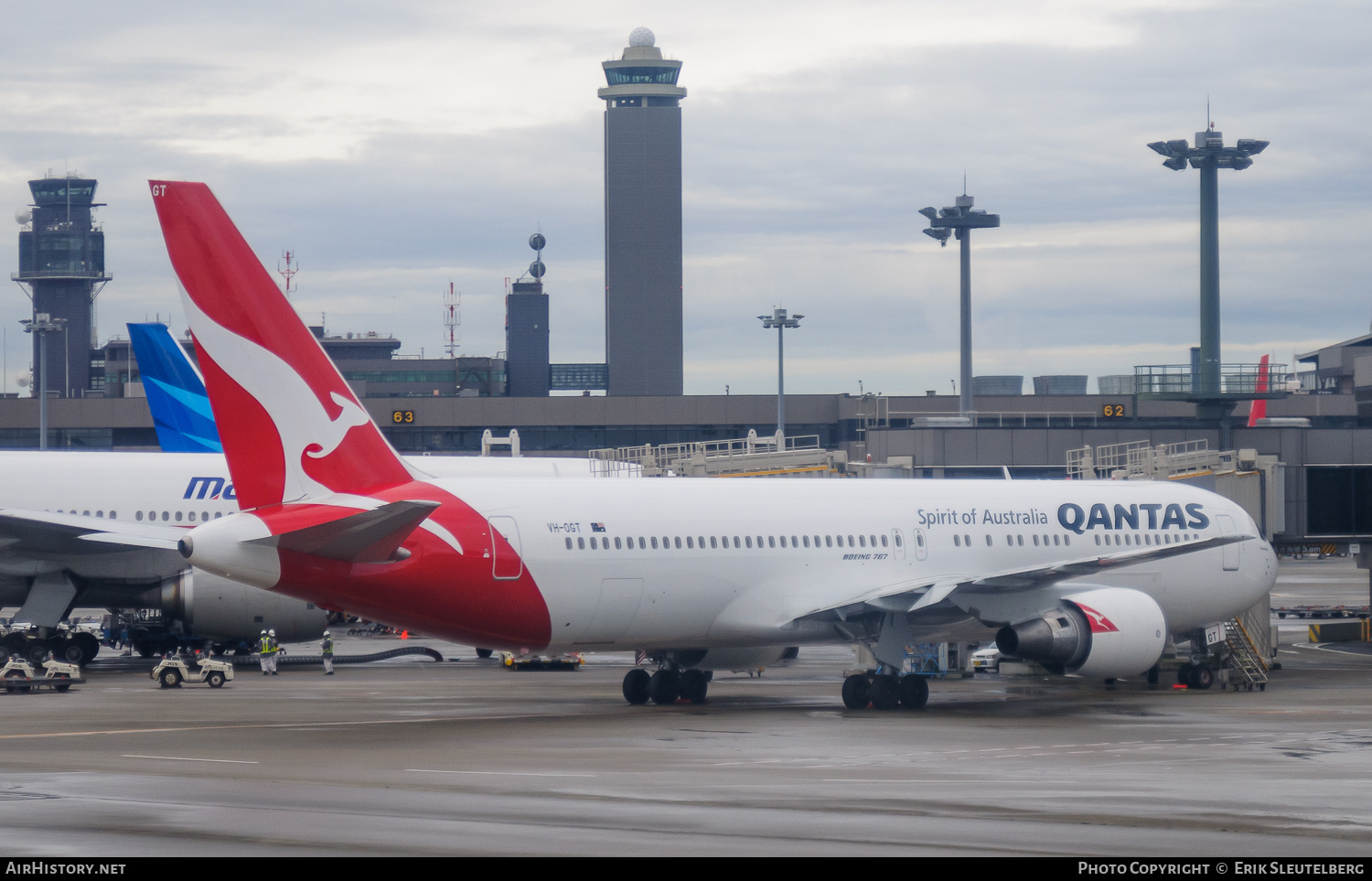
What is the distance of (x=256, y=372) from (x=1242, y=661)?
22.1 meters

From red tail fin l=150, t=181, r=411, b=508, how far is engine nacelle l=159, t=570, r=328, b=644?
45.2 feet

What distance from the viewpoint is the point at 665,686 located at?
29.6m

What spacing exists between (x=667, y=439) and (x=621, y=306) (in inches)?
2618

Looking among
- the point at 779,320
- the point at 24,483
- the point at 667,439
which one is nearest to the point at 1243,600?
the point at 24,483

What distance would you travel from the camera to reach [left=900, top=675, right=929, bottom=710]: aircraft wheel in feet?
91.6

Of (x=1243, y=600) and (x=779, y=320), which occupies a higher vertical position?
(x=779, y=320)

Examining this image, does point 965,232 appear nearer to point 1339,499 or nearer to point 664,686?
point 1339,499

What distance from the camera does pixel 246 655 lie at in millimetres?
42469

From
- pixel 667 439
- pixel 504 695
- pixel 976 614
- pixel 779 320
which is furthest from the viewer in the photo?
pixel 667 439

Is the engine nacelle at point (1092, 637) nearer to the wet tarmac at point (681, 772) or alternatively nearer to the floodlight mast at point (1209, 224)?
the wet tarmac at point (681, 772)

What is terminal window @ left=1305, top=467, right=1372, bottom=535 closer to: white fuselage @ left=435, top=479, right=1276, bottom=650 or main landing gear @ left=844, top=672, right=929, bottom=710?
white fuselage @ left=435, top=479, right=1276, bottom=650

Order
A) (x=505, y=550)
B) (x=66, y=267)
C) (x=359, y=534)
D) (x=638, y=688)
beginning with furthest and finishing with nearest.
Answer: (x=66, y=267) → (x=638, y=688) → (x=505, y=550) → (x=359, y=534)

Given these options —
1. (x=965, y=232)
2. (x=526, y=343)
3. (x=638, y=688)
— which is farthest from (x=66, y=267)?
(x=638, y=688)
